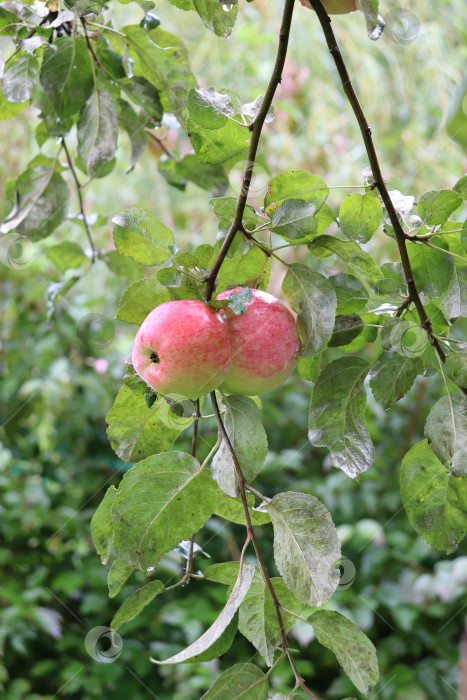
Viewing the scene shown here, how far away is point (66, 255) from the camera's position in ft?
2.25

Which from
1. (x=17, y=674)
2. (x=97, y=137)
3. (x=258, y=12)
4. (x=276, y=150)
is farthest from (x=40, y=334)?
(x=258, y=12)

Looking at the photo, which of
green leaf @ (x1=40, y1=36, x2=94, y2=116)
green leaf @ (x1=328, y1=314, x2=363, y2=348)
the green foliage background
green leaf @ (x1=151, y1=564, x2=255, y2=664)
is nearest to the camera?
green leaf @ (x1=151, y1=564, x2=255, y2=664)

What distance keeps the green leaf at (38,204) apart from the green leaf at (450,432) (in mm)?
376

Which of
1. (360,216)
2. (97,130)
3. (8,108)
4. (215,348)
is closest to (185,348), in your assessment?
Answer: (215,348)

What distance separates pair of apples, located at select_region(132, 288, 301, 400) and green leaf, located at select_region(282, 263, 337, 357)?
1 cm

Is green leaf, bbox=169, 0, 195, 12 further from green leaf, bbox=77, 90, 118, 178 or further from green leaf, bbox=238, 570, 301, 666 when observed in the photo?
green leaf, bbox=238, 570, 301, 666

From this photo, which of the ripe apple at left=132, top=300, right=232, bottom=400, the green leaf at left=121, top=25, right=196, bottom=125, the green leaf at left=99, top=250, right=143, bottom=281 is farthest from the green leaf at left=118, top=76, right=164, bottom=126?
the ripe apple at left=132, top=300, right=232, bottom=400

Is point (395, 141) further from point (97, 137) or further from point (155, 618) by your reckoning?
point (97, 137)

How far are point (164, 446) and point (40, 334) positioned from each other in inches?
42.3

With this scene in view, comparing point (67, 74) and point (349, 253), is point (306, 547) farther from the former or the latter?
point (67, 74)

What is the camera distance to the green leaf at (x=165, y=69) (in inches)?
20.9

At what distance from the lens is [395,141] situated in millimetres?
1941

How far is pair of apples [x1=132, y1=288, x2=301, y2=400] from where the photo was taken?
34 centimetres

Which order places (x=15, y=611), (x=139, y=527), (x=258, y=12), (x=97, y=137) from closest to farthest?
(x=139, y=527) < (x=97, y=137) < (x=15, y=611) < (x=258, y=12)
